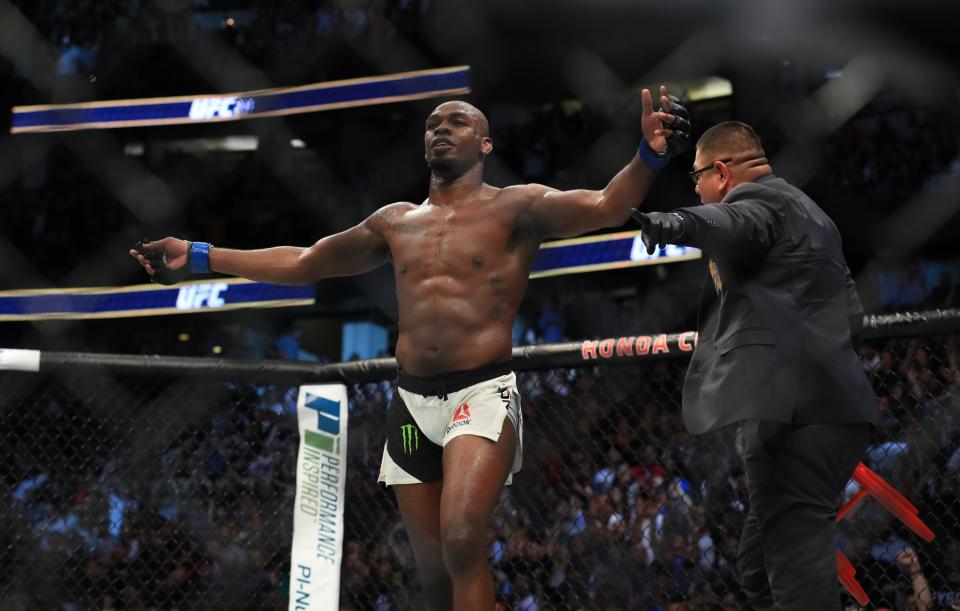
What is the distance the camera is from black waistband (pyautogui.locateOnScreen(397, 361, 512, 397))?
7.08 ft

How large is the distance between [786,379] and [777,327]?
0.10 m

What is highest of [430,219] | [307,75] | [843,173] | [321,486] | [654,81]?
[307,75]

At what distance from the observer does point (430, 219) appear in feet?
7.58

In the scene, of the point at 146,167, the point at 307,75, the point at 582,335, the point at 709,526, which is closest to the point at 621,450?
the point at 709,526

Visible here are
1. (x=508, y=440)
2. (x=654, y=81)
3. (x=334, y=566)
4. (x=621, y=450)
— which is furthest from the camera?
(x=654, y=81)

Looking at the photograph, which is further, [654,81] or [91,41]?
[91,41]

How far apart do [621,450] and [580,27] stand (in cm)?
442

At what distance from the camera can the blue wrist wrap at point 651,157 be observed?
1960 mm

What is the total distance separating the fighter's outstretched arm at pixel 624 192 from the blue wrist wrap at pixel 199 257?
0.82m

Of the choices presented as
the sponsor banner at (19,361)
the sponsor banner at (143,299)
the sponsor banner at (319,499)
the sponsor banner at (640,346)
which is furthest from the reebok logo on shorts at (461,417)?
the sponsor banner at (143,299)

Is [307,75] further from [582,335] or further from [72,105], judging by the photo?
[582,335]

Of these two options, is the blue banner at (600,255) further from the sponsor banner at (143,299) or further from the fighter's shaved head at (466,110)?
the fighter's shaved head at (466,110)

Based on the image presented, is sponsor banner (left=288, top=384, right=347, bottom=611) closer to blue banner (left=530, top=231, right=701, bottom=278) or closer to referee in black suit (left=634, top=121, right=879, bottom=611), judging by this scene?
referee in black suit (left=634, top=121, right=879, bottom=611)

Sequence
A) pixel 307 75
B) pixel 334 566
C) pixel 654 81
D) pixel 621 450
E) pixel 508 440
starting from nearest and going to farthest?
pixel 508 440 → pixel 334 566 → pixel 621 450 → pixel 654 81 → pixel 307 75
